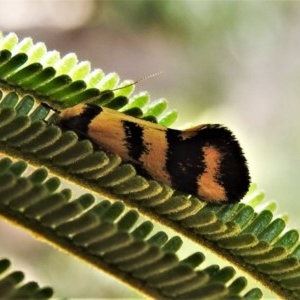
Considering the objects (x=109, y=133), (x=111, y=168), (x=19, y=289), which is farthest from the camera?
(x=109, y=133)

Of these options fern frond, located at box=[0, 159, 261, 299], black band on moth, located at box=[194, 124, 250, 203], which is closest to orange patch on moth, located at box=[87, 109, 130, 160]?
black band on moth, located at box=[194, 124, 250, 203]

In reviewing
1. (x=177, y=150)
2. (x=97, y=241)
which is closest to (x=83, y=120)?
(x=177, y=150)

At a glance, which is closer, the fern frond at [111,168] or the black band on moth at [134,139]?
the fern frond at [111,168]

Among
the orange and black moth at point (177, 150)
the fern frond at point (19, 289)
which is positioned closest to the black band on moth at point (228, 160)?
the orange and black moth at point (177, 150)

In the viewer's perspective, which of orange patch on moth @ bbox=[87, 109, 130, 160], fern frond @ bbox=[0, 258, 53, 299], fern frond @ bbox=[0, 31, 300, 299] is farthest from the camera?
orange patch on moth @ bbox=[87, 109, 130, 160]

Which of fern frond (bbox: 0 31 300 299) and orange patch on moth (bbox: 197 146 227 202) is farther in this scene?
orange patch on moth (bbox: 197 146 227 202)

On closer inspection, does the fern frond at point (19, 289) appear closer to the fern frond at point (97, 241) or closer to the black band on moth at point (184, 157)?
the fern frond at point (97, 241)

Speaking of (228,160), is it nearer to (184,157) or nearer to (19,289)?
(184,157)

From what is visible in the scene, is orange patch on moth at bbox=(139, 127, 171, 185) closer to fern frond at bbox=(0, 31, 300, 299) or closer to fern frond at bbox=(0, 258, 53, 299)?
fern frond at bbox=(0, 31, 300, 299)
